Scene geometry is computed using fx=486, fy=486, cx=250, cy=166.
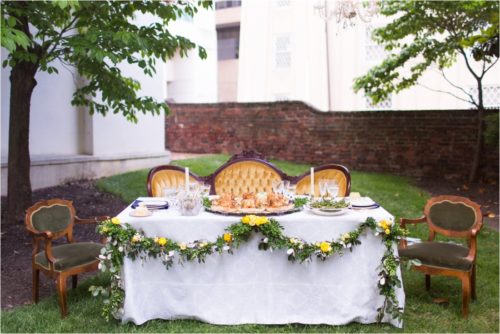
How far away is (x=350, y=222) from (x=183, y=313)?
1288 mm

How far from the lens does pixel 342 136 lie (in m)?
10.8

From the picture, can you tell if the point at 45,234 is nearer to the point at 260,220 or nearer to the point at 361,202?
the point at 260,220

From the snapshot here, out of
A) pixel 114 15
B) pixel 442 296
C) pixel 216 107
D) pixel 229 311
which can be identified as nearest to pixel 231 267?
pixel 229 311

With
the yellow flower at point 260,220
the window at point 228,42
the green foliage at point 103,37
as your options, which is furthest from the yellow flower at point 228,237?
the window at point 228,42

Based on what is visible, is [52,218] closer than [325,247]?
No

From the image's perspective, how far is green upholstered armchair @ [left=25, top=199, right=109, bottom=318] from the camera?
3.47m

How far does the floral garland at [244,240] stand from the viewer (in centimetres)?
313

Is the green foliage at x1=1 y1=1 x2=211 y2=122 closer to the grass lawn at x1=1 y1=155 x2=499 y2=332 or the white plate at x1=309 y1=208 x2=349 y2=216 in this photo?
the grass lawn at x1=1 y1=155 x2=499 y2=332

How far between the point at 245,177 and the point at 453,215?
7.01 ft

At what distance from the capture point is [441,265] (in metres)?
3.52

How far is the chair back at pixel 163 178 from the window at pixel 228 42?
54.9ft

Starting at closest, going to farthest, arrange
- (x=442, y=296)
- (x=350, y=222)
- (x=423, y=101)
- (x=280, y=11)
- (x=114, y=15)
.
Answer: (x=350, y=222), (x=442, y=296), (x=114, y=15), (x=423, y=101), (x=280, y=11)

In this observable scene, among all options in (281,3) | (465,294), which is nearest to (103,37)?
(465,294)

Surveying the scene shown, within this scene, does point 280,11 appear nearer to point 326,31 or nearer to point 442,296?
point 326,31
